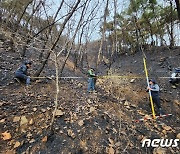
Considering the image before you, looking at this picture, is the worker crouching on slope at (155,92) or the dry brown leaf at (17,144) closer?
the dry brown leaf at (17,144)

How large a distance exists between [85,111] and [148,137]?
7.72 feet

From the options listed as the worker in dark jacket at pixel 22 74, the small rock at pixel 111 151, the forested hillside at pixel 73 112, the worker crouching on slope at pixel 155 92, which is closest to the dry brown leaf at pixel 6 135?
the forested hillside at pixel 73 112

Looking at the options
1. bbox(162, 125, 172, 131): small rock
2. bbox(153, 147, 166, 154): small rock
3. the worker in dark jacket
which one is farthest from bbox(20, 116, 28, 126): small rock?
bbox(162, 125, 172, 131): small rock

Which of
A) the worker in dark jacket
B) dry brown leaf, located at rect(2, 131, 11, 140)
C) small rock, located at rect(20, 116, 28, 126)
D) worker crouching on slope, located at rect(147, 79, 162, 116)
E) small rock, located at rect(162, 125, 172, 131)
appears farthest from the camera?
the worker in dark jacket

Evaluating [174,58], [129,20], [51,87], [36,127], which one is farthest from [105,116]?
[129,20]

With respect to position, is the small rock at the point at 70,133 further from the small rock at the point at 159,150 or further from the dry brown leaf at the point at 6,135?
the small rock at the point at 159,150

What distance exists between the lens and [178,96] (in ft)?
32.4

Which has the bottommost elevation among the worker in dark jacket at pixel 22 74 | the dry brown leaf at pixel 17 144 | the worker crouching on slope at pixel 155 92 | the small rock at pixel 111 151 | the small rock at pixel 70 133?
Result: the small rock at pixel 111 151

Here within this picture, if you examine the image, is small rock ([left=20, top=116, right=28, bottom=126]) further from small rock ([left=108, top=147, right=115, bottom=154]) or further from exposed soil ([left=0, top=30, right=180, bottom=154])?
small rock ([left=108, top=147, right=115, bottom=154])

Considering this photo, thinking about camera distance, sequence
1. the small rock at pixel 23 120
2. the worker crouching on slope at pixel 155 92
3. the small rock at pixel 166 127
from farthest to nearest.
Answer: the worker crouching on slope at pixel 155 92 → the small rock at pixel 166 127 → the small rock at pixel 23 120

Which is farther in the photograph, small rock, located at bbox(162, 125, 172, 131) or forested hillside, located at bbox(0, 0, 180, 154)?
small rock, located at bbox(162, 125, 172, 131)

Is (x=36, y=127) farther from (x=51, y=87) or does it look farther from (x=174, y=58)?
(x=174, y=58)

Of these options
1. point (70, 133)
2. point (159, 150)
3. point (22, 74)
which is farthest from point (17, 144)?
point (159, 150)

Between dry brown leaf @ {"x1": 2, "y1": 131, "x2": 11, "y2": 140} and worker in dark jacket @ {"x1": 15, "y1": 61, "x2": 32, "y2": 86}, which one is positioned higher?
worker in dark jacket @ {"x1": 15, "y1": 61, "x2": 32, "y2": 86}
